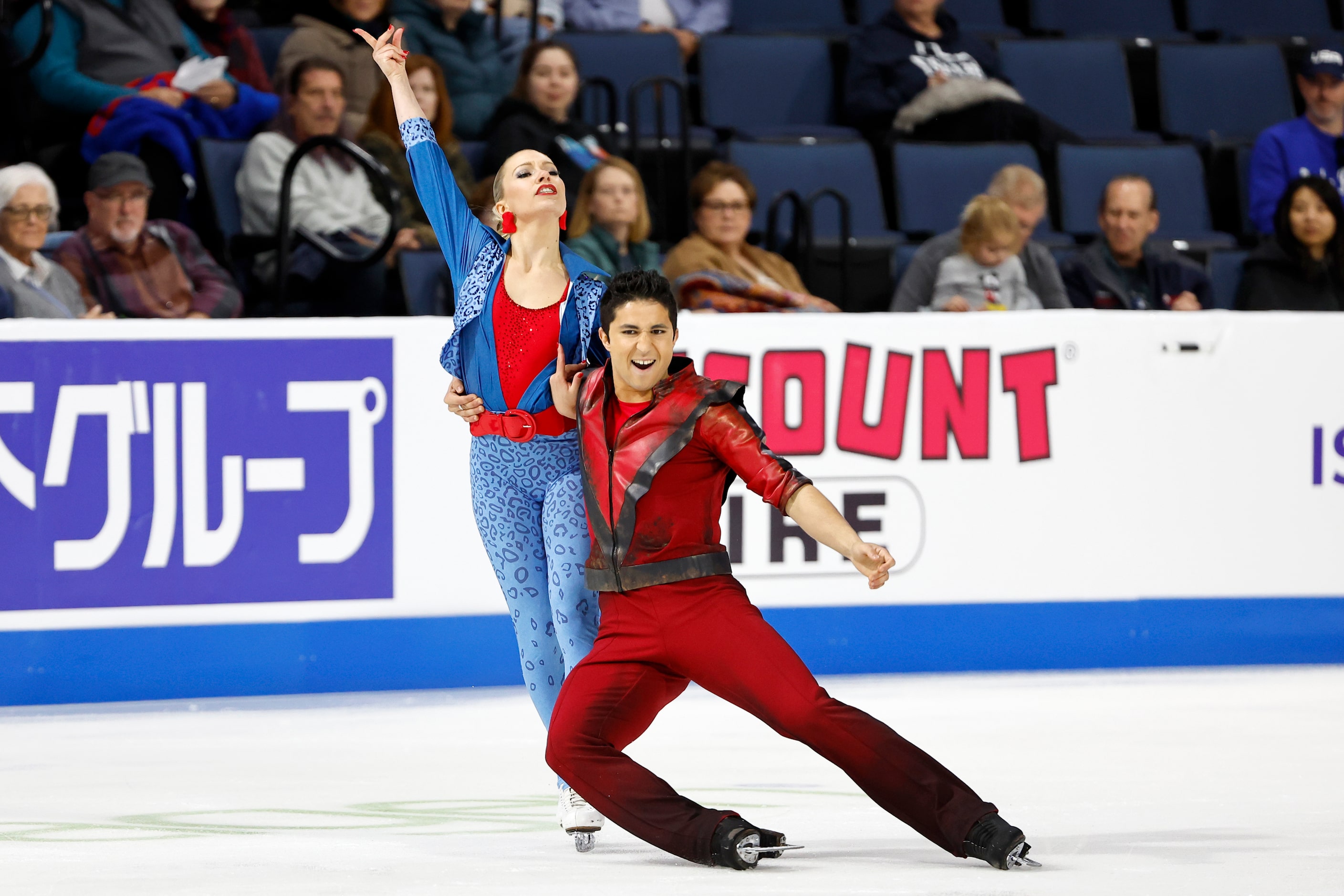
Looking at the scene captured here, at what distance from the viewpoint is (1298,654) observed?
21.8ft

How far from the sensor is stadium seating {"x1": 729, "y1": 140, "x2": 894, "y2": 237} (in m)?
8.22

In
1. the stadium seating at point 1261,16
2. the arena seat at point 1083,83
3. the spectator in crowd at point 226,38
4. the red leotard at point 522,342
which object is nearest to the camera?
the red leotard at point 522,342

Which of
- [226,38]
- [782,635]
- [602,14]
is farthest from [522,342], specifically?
[602,14]

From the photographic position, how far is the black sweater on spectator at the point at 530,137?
24.6 ft

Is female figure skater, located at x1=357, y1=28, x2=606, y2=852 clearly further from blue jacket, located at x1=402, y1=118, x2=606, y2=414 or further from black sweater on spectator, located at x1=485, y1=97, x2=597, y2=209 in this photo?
black sweater on spectator, located at x1=485, y1=97, x2=597, y2=209

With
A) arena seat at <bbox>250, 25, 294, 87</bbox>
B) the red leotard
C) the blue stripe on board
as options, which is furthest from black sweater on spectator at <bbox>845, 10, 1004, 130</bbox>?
the red leotard

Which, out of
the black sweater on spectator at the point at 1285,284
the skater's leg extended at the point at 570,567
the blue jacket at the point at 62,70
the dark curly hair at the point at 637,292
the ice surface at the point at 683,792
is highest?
the blue jacket at the point at 62,70

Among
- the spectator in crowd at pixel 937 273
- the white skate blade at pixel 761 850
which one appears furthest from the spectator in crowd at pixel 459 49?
the white skate blade at pixel 761 850

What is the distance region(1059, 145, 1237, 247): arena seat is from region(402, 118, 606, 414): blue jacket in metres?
5.19

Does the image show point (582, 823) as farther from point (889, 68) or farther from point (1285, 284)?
point (889, 68)

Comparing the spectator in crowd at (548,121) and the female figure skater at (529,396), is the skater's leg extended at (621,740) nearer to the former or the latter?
the female figure skater at (529,396)

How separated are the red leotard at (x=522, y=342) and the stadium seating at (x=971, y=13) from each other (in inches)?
246

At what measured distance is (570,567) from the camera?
3.75 metres

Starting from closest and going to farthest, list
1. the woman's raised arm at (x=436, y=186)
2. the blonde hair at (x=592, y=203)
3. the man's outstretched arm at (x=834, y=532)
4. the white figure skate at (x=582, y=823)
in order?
the man's outstretched arm at (x=834, y=532) → the white figure skate at (x=582, y=823) → the woman's raised arm at (x=436, y=186) → the blonde hair at (x=592, y=203)
